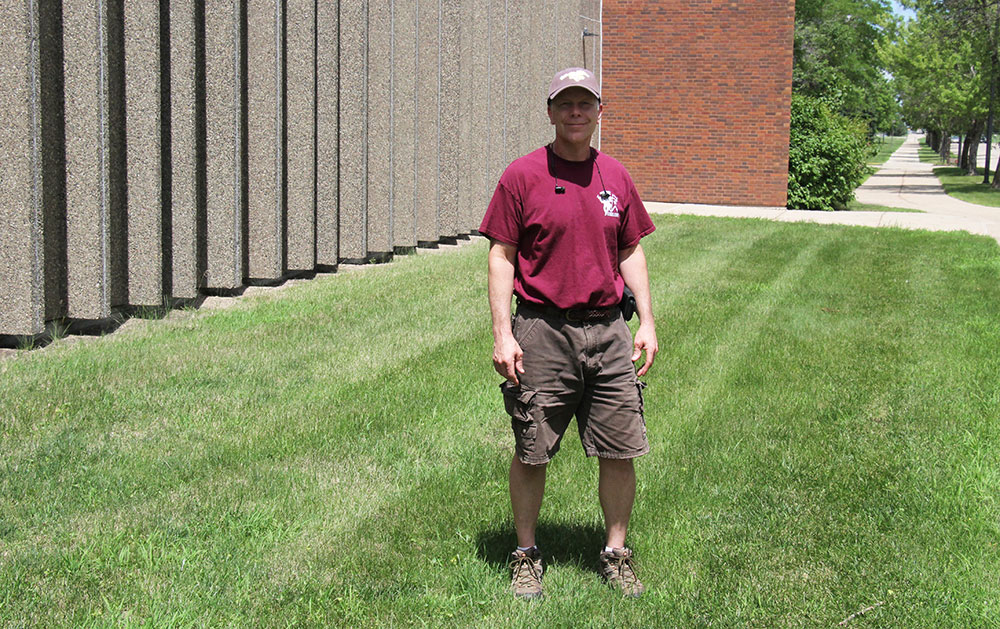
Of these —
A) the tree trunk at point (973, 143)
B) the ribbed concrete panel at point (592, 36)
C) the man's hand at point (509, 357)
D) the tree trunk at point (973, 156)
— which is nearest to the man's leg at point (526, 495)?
the man's hand at point (509, 357)

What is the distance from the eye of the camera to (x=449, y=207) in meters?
13.5

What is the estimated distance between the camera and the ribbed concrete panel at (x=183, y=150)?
834cm

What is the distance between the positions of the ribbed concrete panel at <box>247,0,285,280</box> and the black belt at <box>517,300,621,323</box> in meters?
6.18

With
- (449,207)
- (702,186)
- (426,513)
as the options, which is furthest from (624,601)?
(702,186)

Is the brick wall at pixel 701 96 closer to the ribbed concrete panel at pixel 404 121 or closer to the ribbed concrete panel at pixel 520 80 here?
the ribbed concrete panel at pixel 520 80

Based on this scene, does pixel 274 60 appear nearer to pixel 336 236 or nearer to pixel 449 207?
pixel 336 236

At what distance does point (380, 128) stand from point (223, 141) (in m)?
2.94

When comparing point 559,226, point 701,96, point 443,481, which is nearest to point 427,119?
point 443,481

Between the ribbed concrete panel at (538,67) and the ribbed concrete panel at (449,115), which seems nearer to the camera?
the ribbed concrete panel at (449,115)

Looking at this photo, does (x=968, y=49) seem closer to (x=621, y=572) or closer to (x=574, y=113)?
(x=574, y=113)

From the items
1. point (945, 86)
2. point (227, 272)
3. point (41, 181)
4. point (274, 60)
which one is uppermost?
point (945, 86)

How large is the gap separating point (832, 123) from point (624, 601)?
2012 centimetres

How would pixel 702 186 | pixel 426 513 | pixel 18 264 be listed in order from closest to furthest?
1. pixel 426 513
2. pixel 18 264
3. pixel 702 186

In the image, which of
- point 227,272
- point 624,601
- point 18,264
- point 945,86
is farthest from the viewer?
point 945,86
